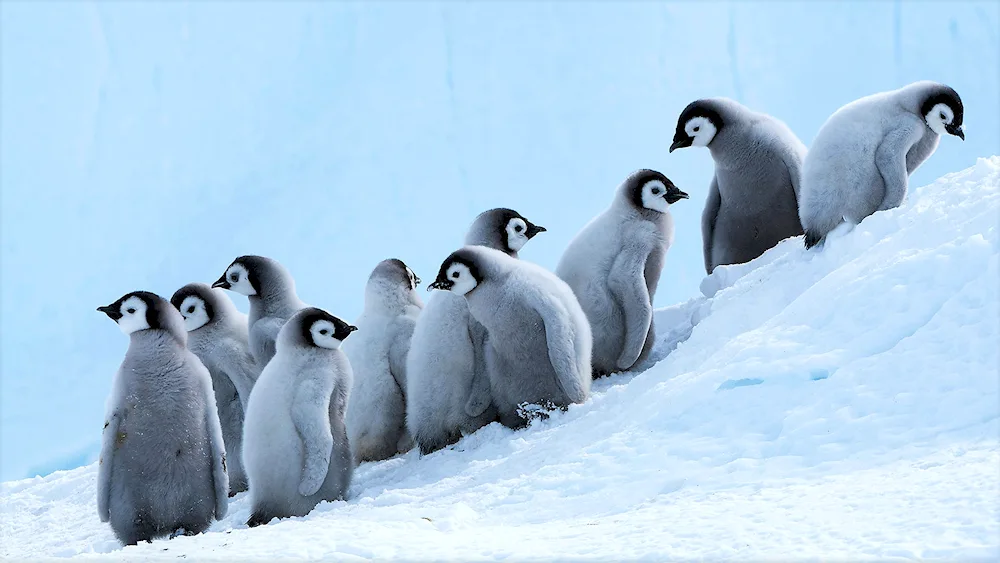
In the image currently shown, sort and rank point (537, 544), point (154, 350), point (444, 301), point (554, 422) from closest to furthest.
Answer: point (537, 544)
point (154, 350)
point (554, 422)
point (444, 301)

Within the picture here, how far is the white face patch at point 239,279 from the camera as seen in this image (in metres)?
5.84

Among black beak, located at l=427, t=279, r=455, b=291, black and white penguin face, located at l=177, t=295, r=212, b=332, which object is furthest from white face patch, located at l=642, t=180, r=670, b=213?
black and white penguin face, located at l=177, t=295, r=212, b=332

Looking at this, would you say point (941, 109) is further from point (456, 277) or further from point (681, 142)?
point (456, 277)

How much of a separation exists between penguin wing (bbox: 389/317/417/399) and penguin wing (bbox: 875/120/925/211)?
2.25 metres

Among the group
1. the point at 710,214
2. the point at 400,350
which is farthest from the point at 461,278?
the point at 710,214

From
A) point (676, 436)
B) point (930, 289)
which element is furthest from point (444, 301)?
point (930, 289)

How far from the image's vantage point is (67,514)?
5.96m

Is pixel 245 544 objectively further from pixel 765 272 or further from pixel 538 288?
pixel 765 272

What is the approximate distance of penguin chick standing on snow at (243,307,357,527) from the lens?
4410 millimetres

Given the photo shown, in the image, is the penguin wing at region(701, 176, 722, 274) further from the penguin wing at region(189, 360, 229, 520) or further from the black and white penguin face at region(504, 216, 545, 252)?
the penguin wing at region(189, 360, 229, 520)

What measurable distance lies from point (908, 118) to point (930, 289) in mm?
1590

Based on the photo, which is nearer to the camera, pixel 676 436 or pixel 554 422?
pixel 676 436

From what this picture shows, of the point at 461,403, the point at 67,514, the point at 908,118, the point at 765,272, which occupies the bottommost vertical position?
the point at 67,514

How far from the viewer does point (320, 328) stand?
4660mm
